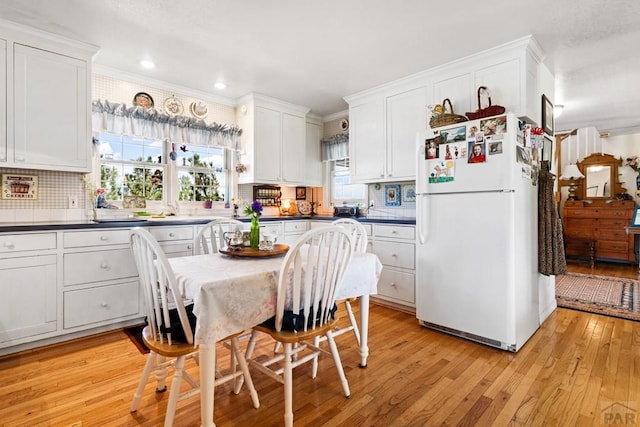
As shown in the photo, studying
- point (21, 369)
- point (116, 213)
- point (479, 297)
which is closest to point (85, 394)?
point (21, 369)

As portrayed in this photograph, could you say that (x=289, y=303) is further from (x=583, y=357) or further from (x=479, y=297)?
(x=583, y=357)

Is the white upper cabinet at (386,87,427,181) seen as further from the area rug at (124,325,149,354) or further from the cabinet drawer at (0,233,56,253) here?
the cabinet drawer at (0,233,56,253)

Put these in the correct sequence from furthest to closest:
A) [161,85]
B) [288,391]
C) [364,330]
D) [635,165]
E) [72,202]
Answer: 1. [635,165]
2. [161,85]
3. [72,202]
4. [364,330]
5. [288,391]

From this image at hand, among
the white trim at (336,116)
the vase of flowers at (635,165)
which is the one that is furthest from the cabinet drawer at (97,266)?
the vase of flowers at (635,165)

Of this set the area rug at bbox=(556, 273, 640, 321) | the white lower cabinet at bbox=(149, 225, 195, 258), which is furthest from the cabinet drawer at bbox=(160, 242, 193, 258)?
the area rug at bbox=(556, 273, 640, 321)

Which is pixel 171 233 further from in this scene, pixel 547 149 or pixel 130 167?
pixel 547 149

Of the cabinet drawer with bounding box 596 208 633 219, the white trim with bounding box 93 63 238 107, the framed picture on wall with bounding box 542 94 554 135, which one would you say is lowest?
the cabinet drawer with bounding box 596 208 633 219

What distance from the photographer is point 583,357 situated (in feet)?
7.64

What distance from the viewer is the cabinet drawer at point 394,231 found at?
3.25 m

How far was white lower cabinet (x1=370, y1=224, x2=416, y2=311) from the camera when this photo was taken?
3.27 metres

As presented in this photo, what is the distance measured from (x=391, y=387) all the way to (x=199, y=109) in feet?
11.7

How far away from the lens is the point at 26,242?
2.36 metres

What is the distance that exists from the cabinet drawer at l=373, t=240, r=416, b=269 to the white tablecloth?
182cm

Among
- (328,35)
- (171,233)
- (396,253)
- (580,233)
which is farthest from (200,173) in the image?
(580,233)
